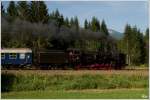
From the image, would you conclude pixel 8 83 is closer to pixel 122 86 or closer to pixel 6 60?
pixel 122 86

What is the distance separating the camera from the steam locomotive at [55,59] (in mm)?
37125

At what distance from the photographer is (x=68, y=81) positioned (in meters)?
26.8

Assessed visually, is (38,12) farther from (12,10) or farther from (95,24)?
(95,24)

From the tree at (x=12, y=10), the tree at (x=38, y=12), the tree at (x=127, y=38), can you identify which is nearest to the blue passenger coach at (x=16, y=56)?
the tree at (x=38, y=12)

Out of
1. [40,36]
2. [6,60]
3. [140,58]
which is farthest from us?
[140,58]

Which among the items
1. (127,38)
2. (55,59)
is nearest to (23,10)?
(127,38)

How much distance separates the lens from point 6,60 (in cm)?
3653

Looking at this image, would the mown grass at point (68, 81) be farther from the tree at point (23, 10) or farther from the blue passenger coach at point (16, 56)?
the tree at point (23, 10)

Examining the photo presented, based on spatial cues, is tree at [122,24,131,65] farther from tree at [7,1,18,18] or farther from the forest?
tree at [7,1,18,18]

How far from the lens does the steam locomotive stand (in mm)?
37125

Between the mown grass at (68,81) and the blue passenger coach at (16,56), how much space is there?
9281mm

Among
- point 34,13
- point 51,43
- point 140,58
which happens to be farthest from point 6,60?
A: point 140,58

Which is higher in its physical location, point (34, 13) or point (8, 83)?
point (34, 13)

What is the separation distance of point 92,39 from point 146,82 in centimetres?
2411
